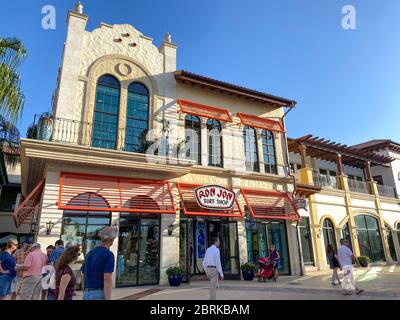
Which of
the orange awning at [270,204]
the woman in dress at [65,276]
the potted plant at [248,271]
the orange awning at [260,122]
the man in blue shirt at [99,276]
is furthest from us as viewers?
the orange awning at [260,122]

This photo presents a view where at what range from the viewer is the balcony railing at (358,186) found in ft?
74.7

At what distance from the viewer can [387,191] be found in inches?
969

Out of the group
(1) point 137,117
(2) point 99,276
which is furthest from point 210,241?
(2) point 99,276

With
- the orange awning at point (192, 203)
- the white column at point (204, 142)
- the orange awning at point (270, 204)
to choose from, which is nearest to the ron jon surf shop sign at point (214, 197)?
the orange awning at point (192, 203)

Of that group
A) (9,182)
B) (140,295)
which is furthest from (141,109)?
(9,182)

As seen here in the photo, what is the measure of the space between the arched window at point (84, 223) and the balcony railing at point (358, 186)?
63.2 feet

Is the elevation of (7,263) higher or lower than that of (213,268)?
higher

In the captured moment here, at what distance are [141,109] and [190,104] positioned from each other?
8.10 feet

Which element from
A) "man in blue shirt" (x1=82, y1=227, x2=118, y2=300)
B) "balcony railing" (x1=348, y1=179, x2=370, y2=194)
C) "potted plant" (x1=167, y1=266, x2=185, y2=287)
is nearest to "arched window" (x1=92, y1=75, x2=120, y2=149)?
"potted plant" (x1=167, y1=266, x2=185, y2=287)

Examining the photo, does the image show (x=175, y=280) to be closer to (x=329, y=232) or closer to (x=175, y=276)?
(x=175, y=276)

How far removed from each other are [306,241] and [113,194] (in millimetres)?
12541

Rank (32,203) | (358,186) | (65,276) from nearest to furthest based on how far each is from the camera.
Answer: (65,276) < (32,203) < (358,186)

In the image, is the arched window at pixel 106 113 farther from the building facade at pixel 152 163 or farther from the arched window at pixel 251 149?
the arched window at pixel 251 149

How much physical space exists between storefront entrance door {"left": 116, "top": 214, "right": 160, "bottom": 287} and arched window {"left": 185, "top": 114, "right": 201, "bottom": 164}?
3569 millimetres
